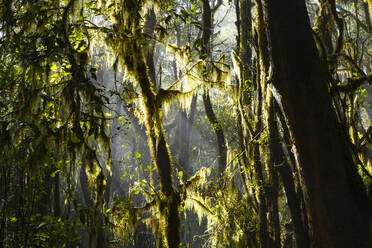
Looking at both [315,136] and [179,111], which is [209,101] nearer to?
[179,111]

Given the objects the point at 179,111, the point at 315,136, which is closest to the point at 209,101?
the point at 179,111

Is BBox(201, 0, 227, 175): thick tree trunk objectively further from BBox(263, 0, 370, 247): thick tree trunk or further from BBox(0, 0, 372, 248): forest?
BBox(263, 0, 370, 247): thick tree trunk

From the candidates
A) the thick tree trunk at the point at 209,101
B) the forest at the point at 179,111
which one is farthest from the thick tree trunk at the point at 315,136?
the thick tree trunk at the point at 209,101

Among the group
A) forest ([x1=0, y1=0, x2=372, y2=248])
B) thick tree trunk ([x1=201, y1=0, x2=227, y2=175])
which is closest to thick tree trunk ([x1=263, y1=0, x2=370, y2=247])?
forest ([x1=0, y1=0, x2=372, y2=248])

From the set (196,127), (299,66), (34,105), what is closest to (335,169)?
(299,66)

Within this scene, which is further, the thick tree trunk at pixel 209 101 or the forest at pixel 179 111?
the thick tree trunk at pixel 209 101

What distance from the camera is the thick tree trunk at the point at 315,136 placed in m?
1.99

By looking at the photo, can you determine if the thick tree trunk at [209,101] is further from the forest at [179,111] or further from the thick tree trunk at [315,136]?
the thick tree trunk at [315,136]

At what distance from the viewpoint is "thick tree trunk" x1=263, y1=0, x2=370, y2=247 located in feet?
6.53

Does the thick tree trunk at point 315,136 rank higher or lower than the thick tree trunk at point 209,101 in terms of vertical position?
lower

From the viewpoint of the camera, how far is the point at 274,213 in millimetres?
4445

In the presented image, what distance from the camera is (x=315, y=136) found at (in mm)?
2053

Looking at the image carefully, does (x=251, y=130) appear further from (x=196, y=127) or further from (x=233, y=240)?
(x=196, y=127)

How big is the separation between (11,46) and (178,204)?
2.46 metres
